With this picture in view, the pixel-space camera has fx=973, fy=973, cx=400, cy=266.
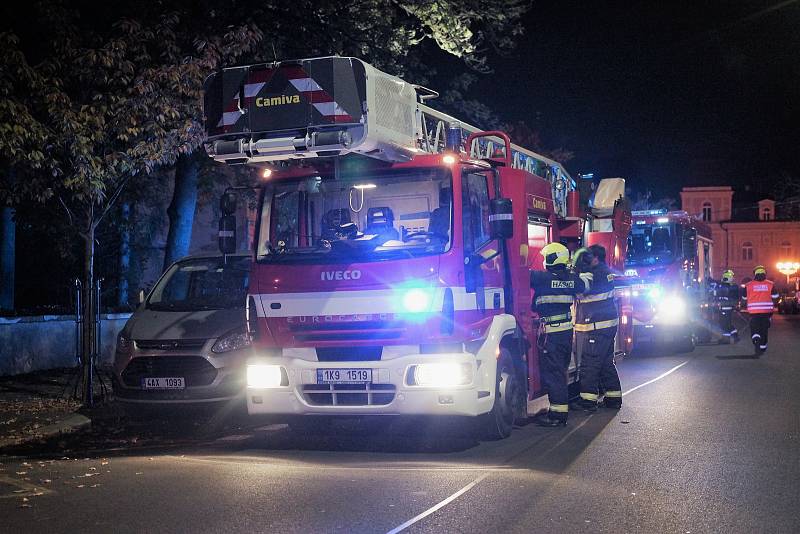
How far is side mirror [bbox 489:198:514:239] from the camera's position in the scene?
882 centimetres

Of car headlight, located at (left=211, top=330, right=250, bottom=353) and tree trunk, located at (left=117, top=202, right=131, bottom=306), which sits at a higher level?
tree trunk, located at (left=117, top=202, right=131, bottom=306)

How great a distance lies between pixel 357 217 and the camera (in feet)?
29.9

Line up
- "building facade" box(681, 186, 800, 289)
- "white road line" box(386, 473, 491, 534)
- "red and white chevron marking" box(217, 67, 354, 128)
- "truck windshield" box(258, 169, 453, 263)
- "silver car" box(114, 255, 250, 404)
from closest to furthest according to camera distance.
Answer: "white road line" box(386, 473, 491, 534), "red and white chevron marking" box(217, 67, 354, 128), "truck windshield" box(258, 169, 453, 263), "silver car" box(114, 255, 250, 404), "building facade" box(681, 186, 800, 289)

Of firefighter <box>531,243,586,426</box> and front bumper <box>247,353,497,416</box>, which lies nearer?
front bumper <box>247,353,497,416</box>

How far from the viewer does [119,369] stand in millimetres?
10852

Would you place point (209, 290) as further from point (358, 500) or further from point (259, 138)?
point (358, 500)

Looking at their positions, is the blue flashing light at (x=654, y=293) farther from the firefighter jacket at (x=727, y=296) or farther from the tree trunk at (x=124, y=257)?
the tree trunk at (x=124, y=257)

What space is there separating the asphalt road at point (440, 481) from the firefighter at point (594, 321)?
1.24ft

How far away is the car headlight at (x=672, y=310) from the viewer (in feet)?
68.9

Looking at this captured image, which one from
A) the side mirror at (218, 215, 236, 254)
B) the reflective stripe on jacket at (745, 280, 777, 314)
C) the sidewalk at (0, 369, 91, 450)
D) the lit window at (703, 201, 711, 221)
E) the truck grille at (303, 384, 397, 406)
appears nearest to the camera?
the truck grille at (303, 384, 397, 406)

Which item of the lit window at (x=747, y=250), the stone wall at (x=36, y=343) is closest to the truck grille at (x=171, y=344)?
the stone wall at (x=36, y=343)

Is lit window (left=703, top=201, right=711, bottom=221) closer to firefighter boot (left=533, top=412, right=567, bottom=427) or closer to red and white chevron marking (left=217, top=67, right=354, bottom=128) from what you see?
firefighter boot (left=533, top=412, right=567, bottom=427)

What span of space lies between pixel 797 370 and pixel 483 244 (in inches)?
400

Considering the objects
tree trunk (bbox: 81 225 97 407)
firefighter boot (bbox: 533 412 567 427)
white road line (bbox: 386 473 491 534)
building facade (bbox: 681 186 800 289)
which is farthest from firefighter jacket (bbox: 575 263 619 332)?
building facade (bbox: 681 186 800 289)
